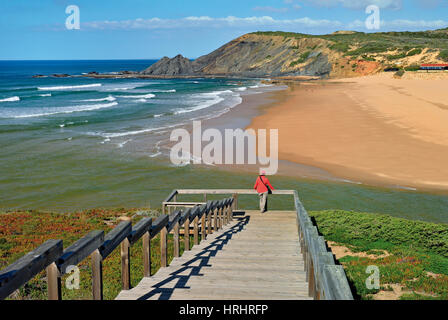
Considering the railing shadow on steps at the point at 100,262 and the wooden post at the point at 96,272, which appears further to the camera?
the wooden post at the point at 96,272

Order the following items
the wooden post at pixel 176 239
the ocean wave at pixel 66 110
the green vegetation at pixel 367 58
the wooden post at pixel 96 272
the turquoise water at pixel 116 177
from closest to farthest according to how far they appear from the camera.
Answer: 1. the wooden post at pixel 96 272
2. the wooden post at pixel 176 239
3. the turquoise water at pixel 116 177
4. the ocean wave at pixel 66 110
5. the green vegetation at pixel 367 58

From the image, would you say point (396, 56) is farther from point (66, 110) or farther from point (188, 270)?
point (188, 270)

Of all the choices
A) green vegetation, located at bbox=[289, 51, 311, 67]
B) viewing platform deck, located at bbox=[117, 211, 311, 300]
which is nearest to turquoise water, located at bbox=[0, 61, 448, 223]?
viewing platform deck, located at bbox=[117, 211, 311, 300]

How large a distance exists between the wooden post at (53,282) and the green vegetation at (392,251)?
17.1 feet

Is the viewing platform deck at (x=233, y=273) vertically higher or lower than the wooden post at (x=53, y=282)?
lower

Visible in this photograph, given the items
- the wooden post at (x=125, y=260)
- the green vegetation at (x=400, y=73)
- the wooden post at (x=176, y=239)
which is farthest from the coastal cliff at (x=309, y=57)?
the wooden post at (x=125, y=260)

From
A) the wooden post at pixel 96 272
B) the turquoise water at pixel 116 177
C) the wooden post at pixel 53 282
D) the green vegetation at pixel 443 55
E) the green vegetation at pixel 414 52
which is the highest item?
the green vegetation at pixel 414 52

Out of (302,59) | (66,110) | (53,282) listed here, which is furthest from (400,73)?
(53,282)

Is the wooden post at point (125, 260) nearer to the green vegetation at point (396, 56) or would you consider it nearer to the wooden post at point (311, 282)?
the wooden post at point (311, 282)

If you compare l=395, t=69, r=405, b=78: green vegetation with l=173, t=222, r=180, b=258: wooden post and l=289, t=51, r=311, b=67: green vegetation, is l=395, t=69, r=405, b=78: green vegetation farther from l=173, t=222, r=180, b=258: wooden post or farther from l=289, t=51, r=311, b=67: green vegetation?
l=173, t=222, r=180, b=258: wooden post

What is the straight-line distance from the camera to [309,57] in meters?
129

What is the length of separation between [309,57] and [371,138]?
342ft

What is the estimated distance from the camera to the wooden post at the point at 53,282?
3.67 metres

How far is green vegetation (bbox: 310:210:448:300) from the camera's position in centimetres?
771
